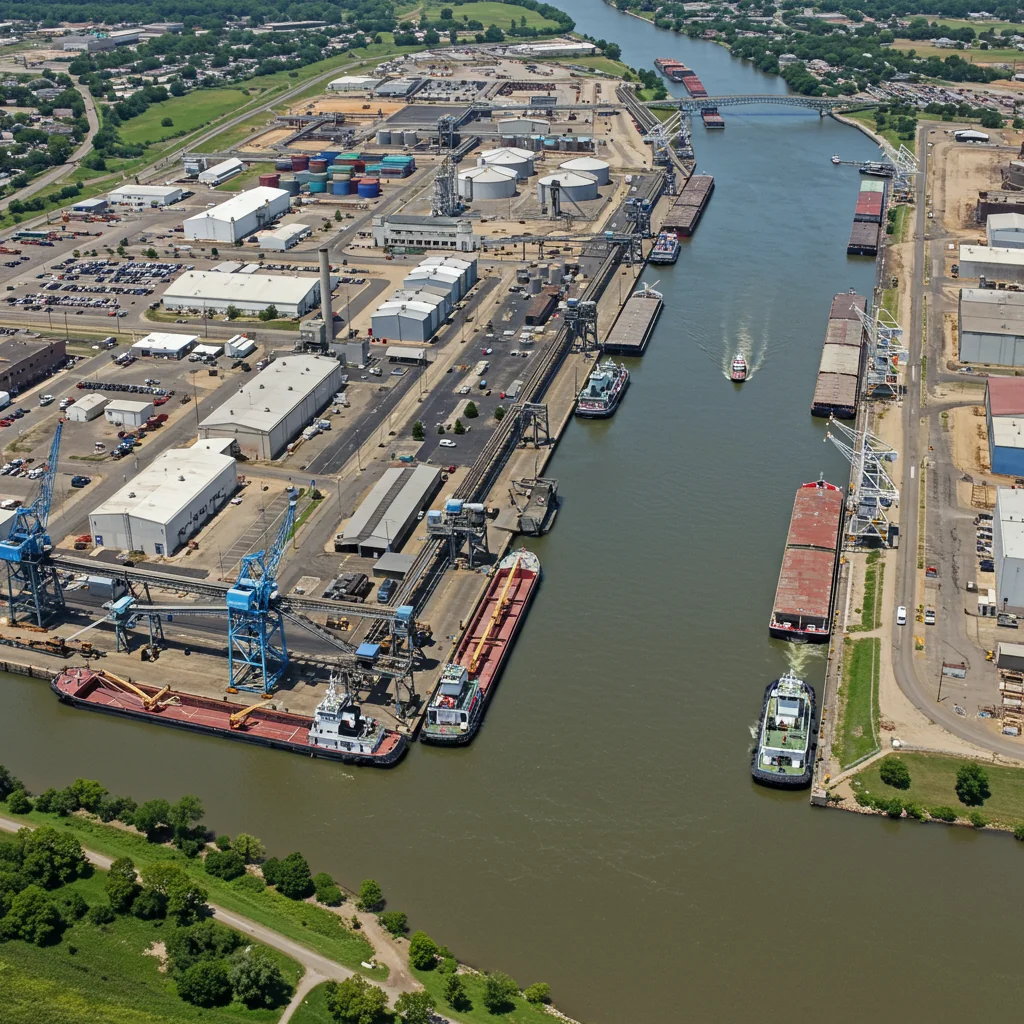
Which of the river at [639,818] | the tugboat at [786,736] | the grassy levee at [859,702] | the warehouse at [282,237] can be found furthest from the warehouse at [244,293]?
the tugboat at [786,736]

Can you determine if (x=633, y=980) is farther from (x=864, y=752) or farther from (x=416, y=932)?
(x=864, y=752)

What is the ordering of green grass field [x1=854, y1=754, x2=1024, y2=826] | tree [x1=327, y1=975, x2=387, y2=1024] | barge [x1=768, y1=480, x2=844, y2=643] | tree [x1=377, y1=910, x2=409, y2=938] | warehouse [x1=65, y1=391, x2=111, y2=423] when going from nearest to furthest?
1. tree [x1=327, y1=975, x2=387, y2=1024]
2. tree [x1=377, y1=910, x2=409, y2=938]
3. green grass field [x1=854, y1=754, x2=1024, y2=826]
4. barge [x1=768, y1=480, x2=844, y2=643]
5. warehouse [x1=65, y1=391, x2=111, y2=423]

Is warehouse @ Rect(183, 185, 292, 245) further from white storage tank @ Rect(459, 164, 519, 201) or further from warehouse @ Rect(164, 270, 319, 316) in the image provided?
white storage tank @ Rect(459, 164, 519, 201)

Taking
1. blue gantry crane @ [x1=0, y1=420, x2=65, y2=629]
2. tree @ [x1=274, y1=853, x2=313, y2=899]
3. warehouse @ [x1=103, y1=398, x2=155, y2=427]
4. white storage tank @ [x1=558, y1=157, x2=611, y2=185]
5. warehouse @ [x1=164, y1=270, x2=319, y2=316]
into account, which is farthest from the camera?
white storage tank @ [x1=558, y1=157, x2=611, y2=185]

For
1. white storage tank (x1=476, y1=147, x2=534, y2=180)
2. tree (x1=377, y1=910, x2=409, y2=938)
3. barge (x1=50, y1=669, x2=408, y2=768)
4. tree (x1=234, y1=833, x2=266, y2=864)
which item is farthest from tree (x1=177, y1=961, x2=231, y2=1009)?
white storage tank (x1=476, y1=147, x2=534, y2=180)

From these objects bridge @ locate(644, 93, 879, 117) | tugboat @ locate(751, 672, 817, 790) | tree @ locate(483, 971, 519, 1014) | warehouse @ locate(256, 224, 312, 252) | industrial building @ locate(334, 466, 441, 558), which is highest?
tree @ locate(483, 971, 519, 1014)

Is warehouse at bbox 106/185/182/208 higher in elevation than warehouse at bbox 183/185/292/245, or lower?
lower

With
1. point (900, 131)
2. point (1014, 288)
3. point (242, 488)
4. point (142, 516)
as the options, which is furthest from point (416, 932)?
point (900, 131)
